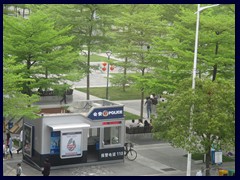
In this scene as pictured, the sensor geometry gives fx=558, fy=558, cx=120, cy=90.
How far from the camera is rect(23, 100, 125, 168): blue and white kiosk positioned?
2823 cm

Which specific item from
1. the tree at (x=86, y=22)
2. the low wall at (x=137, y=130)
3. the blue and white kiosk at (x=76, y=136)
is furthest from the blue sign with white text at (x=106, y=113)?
→ the tree at (x=86, y=22)

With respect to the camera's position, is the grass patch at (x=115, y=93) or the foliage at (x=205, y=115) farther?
the grass patch at (x=115, y=93)

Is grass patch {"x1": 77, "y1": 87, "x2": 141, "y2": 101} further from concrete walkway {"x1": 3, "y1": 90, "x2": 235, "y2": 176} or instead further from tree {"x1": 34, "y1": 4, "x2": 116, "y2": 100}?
concrete walkway {"x1": 3, "y1": 90, "x2": 235, "y2": 176}

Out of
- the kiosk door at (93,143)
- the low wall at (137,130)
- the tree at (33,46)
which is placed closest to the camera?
the kiosk door at (93,143)

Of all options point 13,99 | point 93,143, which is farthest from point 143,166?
point 13,99

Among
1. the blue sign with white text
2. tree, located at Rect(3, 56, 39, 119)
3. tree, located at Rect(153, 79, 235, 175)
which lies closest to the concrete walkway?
the blue sign with white text

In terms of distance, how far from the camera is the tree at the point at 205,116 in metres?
25.5

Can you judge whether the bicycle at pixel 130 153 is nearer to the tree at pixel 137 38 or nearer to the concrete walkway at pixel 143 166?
the concrete walkway at pixel 143 166

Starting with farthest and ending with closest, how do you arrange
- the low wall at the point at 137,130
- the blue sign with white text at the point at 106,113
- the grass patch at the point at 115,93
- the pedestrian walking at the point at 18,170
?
the grass patch at the point at 115,93
the low wall at the point at 137,130
the blue sign with white text at the point at 106,113
the pedestrian walking at the point at 18,170

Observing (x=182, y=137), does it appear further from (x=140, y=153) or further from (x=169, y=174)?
(x=140, y=153)

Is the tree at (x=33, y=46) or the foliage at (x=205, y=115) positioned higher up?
the tree at (x=33, y=46)

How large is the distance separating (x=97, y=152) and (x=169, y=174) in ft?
13.5

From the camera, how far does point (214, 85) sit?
86.2 ft

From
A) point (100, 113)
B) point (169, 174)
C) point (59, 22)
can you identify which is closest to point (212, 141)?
point (169, 174)
